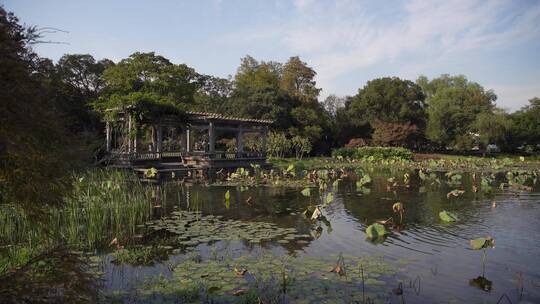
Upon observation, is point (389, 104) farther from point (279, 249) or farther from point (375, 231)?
point (279, 249)

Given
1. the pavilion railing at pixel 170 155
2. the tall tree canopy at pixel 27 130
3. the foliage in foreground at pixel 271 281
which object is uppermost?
the tall tree canopy at pixel 27 130

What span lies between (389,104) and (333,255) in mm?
39658

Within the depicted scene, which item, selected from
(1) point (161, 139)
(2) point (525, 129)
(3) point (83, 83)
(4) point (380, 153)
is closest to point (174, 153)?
(1) point (161, 139)

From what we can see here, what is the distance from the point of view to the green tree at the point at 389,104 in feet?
141

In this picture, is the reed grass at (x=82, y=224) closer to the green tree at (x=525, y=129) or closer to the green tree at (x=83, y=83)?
the green tree at (x=83, y=83)

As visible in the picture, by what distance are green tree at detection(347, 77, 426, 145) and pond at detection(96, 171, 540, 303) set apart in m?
31.6

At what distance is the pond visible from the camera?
196 inches

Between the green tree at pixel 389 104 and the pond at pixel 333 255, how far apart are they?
104 feet

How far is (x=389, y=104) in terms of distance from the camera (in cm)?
4394

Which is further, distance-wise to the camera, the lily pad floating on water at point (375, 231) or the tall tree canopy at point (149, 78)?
the tall tree canopy at point (149, 78)

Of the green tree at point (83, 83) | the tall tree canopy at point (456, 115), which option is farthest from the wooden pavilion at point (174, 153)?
the tall tree canopy at point (456, 115)

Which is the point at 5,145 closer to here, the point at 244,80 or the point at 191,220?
the point at 191,220

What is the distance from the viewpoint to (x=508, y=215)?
9961 mm

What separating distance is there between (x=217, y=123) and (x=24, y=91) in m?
22.4
